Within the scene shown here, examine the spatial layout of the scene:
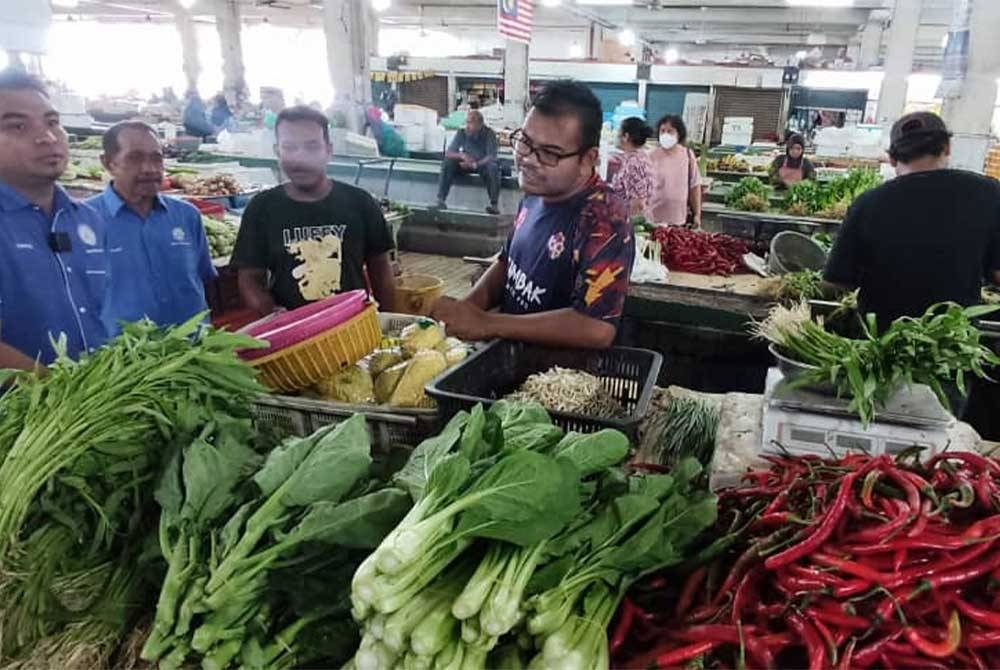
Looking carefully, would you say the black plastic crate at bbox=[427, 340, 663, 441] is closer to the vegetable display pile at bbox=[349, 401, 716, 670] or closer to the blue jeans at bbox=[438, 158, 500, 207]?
the vegetable display pile at bbox=[349, 401, 716, 670]

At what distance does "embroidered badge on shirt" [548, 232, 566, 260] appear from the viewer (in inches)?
90.8

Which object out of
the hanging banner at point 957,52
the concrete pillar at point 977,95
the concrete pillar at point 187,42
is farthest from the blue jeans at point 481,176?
the concrete pillar at point 187,42

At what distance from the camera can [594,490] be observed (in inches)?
51.7

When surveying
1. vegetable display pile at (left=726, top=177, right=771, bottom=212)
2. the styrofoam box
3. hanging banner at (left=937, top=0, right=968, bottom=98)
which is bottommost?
vegetable display pile at (left=726, top=177, right=771, bottom=212)

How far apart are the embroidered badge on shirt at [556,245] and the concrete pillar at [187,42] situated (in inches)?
921

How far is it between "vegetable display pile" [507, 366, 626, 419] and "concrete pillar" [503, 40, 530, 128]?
1226cm

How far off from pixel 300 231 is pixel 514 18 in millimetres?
7114

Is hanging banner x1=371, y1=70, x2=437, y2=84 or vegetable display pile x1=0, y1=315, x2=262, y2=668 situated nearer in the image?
vegetable display pile x1=0, y1=315, x2=262, y2=668

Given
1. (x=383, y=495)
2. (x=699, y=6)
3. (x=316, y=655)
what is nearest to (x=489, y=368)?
(x=383, y=495)

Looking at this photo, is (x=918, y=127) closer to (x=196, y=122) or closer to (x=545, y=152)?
(x=545, y=152)

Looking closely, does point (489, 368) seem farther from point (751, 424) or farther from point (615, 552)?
point (615, 552)

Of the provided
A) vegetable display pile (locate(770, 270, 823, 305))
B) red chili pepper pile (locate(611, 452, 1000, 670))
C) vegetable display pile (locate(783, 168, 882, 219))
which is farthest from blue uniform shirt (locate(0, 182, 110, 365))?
vegetable display pile (locate(783, 168, 882, 219))

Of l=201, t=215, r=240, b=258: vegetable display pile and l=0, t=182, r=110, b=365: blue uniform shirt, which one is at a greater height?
l=0, t=182, r=110, b=365: blue uniform shirt

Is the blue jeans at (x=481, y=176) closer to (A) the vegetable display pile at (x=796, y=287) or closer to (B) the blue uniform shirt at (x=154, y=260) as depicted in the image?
(A) the vegetable display pile at (x=796, y=287)
